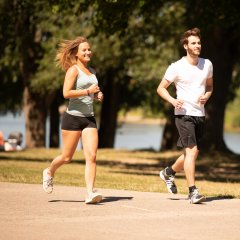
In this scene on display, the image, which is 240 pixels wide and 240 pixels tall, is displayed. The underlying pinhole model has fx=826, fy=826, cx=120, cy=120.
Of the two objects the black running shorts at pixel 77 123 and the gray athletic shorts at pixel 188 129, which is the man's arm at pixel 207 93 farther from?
the black running shorts at pixel 77 123

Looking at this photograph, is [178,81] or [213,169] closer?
[178,81]

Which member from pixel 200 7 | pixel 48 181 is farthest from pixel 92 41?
pixel 48 181

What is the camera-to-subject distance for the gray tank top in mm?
9555

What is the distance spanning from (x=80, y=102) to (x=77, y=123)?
0.25 meters

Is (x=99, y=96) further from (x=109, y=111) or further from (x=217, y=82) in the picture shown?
(x=109, y=111)

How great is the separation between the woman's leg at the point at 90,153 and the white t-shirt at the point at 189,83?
1054mm

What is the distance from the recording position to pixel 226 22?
2105 cm

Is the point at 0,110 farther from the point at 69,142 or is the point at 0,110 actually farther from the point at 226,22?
the point at 69,142

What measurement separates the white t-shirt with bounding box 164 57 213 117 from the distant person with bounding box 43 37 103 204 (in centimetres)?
96

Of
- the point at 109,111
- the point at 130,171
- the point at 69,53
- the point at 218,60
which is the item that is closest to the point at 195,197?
the point at 69,53

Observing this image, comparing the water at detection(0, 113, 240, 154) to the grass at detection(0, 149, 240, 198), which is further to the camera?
the water at detection(0, 113, 240, 154)

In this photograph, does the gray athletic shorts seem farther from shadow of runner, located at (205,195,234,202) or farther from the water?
the water

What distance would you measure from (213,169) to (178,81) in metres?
10.9

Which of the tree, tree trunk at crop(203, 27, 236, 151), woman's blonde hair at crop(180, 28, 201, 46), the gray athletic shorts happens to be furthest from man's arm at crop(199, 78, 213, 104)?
tree trunk at crop(203, 27, 236, 151)
